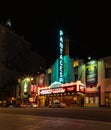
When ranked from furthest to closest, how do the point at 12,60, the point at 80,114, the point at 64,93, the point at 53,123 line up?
the point at 12,60
the point at 64,93
the point at 80,114
the point at 53,123

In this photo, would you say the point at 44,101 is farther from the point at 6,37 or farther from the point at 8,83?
the point at 6,37

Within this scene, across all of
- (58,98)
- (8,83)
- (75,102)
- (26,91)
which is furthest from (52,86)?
(8,83)

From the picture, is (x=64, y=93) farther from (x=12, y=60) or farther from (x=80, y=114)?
(x=12, y=60)

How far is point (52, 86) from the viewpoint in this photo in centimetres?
8331

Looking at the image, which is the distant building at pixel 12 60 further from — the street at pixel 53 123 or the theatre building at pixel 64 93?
the street at pixel 53 123

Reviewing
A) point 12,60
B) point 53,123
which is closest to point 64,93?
point 12,60

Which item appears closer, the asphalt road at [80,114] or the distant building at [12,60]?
the asphalt road at [80,114]

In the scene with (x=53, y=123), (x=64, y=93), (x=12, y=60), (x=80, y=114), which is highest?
(x=12, y=60)

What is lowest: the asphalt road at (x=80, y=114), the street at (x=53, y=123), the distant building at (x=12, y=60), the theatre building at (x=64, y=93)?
the street at (x=53, y=123)

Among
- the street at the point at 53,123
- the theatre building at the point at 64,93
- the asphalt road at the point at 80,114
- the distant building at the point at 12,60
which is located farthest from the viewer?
the distant building at the point at 12,60

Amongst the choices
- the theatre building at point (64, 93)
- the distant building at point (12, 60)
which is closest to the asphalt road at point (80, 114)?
the theatre building at point (64, 93)

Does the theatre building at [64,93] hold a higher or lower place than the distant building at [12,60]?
lower

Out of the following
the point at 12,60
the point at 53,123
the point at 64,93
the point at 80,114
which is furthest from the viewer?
the point at 12,60

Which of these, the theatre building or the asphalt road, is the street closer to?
the asphalt road
